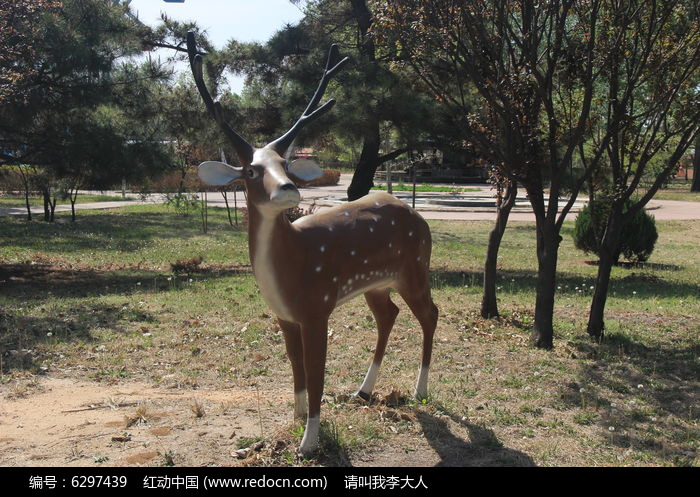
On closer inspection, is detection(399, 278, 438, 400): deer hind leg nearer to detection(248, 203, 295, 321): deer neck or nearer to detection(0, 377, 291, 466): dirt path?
detection(0, 377, 291, 466): dirt path

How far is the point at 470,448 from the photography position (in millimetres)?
4414

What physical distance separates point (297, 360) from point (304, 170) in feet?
4.38

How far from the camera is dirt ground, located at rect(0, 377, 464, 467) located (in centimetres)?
414

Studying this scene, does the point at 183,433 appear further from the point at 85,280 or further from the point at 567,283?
the point at 567,283

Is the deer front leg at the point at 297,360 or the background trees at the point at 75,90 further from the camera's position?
the background trees at the point at 75,90

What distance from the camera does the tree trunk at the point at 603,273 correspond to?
7078 millimetres

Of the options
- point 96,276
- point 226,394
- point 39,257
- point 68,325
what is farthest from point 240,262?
point 226,394

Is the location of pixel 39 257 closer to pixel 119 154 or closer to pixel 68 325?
pixel 119 154

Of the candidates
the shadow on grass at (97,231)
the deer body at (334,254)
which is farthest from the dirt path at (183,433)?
the shadow on grass at (97,231)

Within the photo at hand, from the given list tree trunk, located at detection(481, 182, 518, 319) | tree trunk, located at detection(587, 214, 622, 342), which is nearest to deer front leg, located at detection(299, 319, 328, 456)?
tree trunk, located at detection(587, 214, 622, 342)

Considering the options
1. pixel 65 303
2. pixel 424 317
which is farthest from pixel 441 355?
pixel 65 303

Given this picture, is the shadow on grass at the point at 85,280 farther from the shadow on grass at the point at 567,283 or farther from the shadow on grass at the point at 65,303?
the shadow on grass at the point at 567,283

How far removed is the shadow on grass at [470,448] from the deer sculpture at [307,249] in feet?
2.88

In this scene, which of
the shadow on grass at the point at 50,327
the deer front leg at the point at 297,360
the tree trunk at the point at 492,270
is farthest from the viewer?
the tree trunk at the point at 492,270
